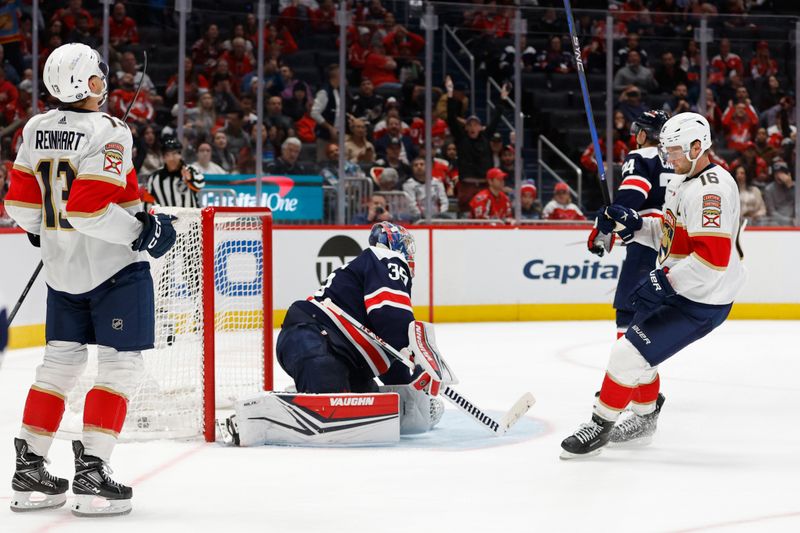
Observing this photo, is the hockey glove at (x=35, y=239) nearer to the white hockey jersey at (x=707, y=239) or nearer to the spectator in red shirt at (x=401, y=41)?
the white hockey jersey at (x=707, y=239)

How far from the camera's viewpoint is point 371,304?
4176 mm

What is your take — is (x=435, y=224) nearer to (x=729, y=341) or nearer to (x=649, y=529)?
(x=729, y=341)

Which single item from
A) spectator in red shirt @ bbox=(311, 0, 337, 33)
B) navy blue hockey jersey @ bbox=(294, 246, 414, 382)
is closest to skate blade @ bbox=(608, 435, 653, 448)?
navy blue hockey jersey @ bbox=(294, 246, 414, 382)

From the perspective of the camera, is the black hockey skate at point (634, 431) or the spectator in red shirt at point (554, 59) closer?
the black hockey skate at point (634, 431)

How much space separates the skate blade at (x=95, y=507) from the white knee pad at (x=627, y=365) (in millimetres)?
1699

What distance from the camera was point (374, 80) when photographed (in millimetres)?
9336

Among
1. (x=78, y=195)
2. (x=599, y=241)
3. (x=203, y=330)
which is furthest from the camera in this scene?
(x=599, y=241)

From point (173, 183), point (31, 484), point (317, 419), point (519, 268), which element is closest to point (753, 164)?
point (519, 268)

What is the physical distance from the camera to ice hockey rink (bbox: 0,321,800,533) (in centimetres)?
314

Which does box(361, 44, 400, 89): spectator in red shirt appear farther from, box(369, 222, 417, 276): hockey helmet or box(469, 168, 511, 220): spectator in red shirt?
box(369, 222, 417, 276): hockey helmet

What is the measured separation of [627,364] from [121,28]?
5.96m

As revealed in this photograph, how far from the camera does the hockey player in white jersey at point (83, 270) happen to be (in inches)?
123

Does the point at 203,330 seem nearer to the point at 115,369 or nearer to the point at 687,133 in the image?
the point at 115,369

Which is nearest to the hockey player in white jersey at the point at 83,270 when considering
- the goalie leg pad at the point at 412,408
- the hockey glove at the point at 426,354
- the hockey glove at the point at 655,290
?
the hockey glove at the point at 426,354
